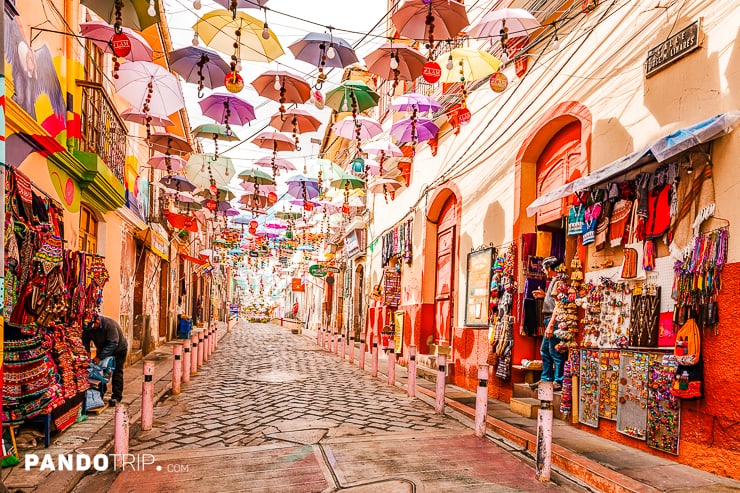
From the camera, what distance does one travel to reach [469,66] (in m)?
9.67

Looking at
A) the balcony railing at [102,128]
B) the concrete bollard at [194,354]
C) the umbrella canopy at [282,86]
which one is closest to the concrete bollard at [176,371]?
the concrete bollard at [194,354]

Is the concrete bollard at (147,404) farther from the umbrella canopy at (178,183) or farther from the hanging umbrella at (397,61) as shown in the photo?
the umbrella canopy at (178,183)

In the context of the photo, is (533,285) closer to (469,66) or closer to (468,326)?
(468,326)

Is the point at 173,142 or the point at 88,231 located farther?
the point at 173,142

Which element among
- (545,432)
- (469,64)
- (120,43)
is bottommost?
(545,432)

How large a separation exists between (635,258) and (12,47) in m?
8.08

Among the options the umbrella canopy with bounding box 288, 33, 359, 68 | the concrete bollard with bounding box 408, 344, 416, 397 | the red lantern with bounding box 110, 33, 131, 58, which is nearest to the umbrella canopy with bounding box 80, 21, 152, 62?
the red lantern with bounding box 110, 33, 131, 58

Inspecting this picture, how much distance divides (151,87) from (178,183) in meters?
6.19

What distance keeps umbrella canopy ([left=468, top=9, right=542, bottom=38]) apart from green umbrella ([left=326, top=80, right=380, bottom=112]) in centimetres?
245

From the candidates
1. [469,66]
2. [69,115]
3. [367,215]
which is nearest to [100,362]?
[69,115]

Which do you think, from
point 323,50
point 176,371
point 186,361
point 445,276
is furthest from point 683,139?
point 186,361

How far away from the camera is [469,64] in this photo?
31.7 ft

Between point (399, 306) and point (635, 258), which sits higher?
point (635, 258)

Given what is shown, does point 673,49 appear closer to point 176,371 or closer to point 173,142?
point 176,371
